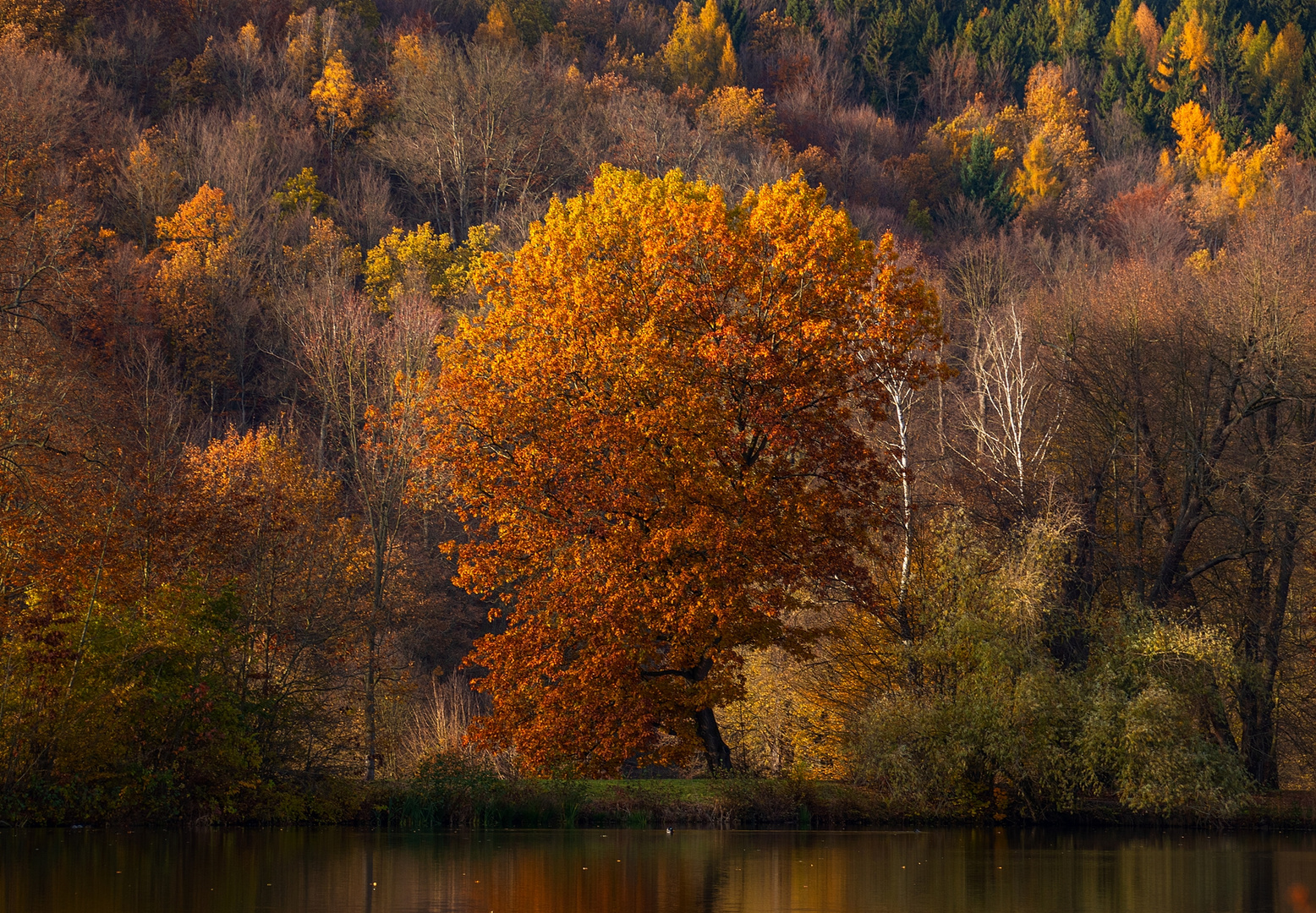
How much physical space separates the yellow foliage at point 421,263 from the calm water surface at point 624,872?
153 ft

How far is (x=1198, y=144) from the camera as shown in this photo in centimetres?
10556

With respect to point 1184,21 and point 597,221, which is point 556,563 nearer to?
point 597,221

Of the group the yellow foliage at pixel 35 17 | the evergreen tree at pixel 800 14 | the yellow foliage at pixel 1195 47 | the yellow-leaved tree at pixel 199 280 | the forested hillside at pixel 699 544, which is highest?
the evergreen tree at pixel 800 14

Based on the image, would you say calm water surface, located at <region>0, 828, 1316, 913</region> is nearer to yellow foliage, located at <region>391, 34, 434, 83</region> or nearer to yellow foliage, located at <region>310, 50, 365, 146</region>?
yellow foliage, located at <region>310, 50, 365, 146</region>

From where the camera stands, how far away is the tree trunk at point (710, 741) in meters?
29.3

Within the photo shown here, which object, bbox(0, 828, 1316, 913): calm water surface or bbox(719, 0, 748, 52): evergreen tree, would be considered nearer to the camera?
bbox(0, 828, 1316, 913): calm water surface

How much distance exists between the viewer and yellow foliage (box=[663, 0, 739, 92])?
109188 millimetres

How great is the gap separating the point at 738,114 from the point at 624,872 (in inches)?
3169

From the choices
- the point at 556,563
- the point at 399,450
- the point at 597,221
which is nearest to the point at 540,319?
the point at 597,221

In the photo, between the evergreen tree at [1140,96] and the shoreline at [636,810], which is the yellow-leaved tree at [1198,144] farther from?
the shoreline at [636,810]

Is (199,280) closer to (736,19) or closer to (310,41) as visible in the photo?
(310,41)

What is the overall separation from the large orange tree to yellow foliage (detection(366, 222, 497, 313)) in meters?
38.6

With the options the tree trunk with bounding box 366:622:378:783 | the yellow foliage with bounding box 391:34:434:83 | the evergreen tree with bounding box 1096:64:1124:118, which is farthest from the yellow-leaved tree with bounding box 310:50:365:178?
the evergreen tree with bounding box 1096:64:1124:118

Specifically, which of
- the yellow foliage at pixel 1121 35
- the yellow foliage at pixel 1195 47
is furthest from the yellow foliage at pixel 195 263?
the yellow foliage at pixel 1121 35
